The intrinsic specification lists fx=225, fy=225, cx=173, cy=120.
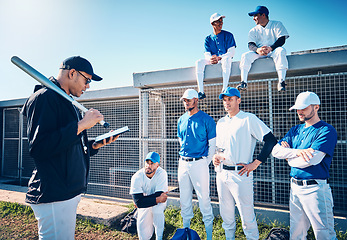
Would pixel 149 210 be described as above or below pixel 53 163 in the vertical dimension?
below

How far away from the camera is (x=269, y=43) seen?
4.40 metres

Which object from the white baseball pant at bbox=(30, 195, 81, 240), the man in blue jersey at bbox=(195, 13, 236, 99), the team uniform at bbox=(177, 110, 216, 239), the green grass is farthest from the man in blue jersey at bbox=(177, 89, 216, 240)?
the white baseball pant at bbox=(30, 195, 81, 240)

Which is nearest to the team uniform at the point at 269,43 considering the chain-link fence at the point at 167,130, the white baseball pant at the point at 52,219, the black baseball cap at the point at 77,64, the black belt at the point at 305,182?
the chain-link fence at the point at 167,130

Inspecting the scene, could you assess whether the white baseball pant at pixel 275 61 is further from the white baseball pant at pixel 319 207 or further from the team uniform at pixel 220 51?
the white baseball pant at pixel 319 207

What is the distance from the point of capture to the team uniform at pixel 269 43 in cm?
390

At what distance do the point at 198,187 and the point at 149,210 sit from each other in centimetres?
85

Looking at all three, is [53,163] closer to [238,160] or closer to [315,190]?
[238,160]

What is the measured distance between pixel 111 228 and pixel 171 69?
11.5ft

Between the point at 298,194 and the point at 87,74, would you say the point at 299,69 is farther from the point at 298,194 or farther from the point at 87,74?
the point at 87,74

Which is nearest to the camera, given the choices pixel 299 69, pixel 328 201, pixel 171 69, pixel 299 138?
pixel 328 201

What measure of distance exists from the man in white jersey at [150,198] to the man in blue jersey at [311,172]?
1829 millimetres

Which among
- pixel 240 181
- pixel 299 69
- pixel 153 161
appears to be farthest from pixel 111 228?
pixel 299 69

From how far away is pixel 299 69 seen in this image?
403cm

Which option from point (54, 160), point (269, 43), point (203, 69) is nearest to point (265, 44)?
point (269, 43)
